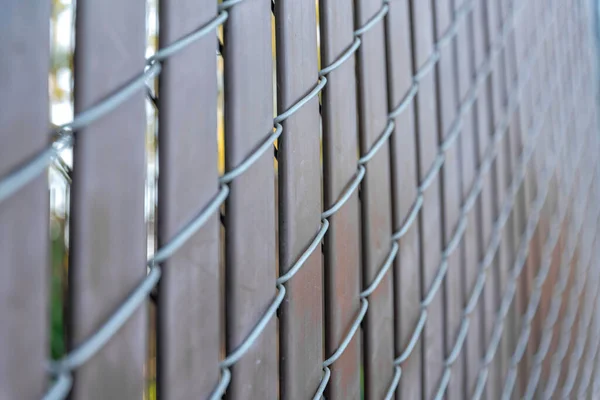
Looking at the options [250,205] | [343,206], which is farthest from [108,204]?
[343,206]

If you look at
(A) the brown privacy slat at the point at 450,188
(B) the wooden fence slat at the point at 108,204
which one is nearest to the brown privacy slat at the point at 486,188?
(A) the brown privacy slat at the point at 450,188

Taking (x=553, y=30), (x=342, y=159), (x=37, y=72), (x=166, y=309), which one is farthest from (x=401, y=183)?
(x=553, y=30)

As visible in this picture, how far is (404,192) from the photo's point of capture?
1.08 m

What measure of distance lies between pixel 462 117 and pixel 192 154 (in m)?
0.85

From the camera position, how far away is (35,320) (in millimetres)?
489

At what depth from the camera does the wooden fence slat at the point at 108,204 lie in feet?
1.75

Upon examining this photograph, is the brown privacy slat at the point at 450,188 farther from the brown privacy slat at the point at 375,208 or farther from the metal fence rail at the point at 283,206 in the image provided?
the brown privacy slat at the point at 375,208

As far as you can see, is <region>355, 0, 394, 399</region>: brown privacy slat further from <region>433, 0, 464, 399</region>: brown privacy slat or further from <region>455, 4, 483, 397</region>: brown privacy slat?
<region>455, 4, 483, 397</region>: brown privacy slat

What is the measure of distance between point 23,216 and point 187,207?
7.4 inches

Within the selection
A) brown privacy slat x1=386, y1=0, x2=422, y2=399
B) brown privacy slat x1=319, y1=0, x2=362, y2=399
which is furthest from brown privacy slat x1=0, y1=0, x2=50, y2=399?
brown privacy slat x1=386, y1=0, x2=422, y2=399

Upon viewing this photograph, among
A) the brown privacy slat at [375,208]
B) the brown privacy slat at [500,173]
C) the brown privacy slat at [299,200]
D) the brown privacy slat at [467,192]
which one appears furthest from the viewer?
the brown privacy slat at [500,173]

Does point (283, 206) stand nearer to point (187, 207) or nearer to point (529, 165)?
point (187, 207)

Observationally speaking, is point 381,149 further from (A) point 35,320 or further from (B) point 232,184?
(A) point 35,320

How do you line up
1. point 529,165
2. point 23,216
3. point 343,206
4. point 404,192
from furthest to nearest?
point 529,165, point 404,192, point 343,206, point 23,216
